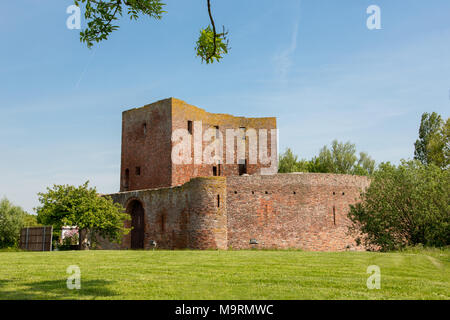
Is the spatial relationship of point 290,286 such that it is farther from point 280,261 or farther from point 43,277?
point 43,277

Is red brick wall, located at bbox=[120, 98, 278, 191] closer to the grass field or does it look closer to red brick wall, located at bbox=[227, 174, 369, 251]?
red brick wall, located at bbox=[227, 174, 369, 251]

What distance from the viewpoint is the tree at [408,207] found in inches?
880

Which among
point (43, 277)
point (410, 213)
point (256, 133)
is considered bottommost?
point (43, 277)

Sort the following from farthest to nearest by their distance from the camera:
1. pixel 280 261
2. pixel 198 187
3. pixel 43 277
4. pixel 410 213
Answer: pixel 198 187 < pixel 410 213 < pixel 280 261 < pixel 43 277

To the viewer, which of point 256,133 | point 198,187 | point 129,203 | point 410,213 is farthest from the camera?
point 256,133

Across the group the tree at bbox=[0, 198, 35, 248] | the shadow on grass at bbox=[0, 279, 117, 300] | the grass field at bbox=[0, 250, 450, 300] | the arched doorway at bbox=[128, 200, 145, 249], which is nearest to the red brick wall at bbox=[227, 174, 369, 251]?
A: the arched doorway at bbox=[128, 200, 145, 249]

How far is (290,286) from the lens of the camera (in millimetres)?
9742

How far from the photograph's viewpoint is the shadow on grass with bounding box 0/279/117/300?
8539 mm

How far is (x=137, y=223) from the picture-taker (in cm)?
3150

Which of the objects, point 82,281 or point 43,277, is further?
point 43,277

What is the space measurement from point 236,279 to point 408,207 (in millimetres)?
16212
